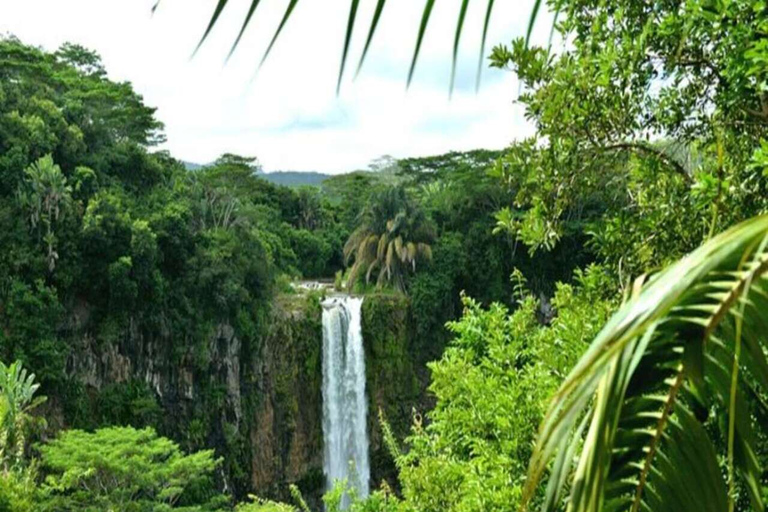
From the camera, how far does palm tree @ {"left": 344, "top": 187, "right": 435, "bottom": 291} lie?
21.6 metres

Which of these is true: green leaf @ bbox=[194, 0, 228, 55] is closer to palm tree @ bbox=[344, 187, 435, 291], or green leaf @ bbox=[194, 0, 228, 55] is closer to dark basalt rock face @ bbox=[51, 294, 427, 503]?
dark basalt rock face @ bbox=[51, 294, 427, 503]

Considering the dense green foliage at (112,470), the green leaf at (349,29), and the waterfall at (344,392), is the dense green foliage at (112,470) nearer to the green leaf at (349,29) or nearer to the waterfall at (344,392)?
the waterfall at (344,392)

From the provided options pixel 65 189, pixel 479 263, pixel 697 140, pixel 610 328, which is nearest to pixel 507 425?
pixel 697 140

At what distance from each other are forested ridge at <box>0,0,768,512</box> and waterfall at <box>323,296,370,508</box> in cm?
52

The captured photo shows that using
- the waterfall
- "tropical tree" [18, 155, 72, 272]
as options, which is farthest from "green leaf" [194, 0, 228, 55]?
the waterfall

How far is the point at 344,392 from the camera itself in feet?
65.4

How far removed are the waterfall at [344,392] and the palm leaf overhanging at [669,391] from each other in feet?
62.1

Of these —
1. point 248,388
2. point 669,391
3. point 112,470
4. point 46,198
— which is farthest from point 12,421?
point 669,391

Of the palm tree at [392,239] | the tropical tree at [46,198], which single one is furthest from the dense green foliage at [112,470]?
the palm tree at [392,239]

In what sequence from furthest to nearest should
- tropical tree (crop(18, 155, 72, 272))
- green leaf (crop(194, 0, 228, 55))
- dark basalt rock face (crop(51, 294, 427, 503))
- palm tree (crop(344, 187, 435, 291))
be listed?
palm tree (crop(344, 187, 435, 291))
dark basalt rock face (crop(51, 294, 427, 503))
tropical tree (crop(18, 155, 72, 272))
green leaf (crop(194, 0, 228, 55))

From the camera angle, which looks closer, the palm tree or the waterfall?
the waterfall

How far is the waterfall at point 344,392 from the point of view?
64.4ft

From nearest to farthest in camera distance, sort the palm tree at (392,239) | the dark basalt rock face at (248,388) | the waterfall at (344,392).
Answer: the dark basalt rock face at (248,388) → the waterfall at (344,392) → the palm tree at (392,239)

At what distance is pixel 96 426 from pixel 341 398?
672 cm
